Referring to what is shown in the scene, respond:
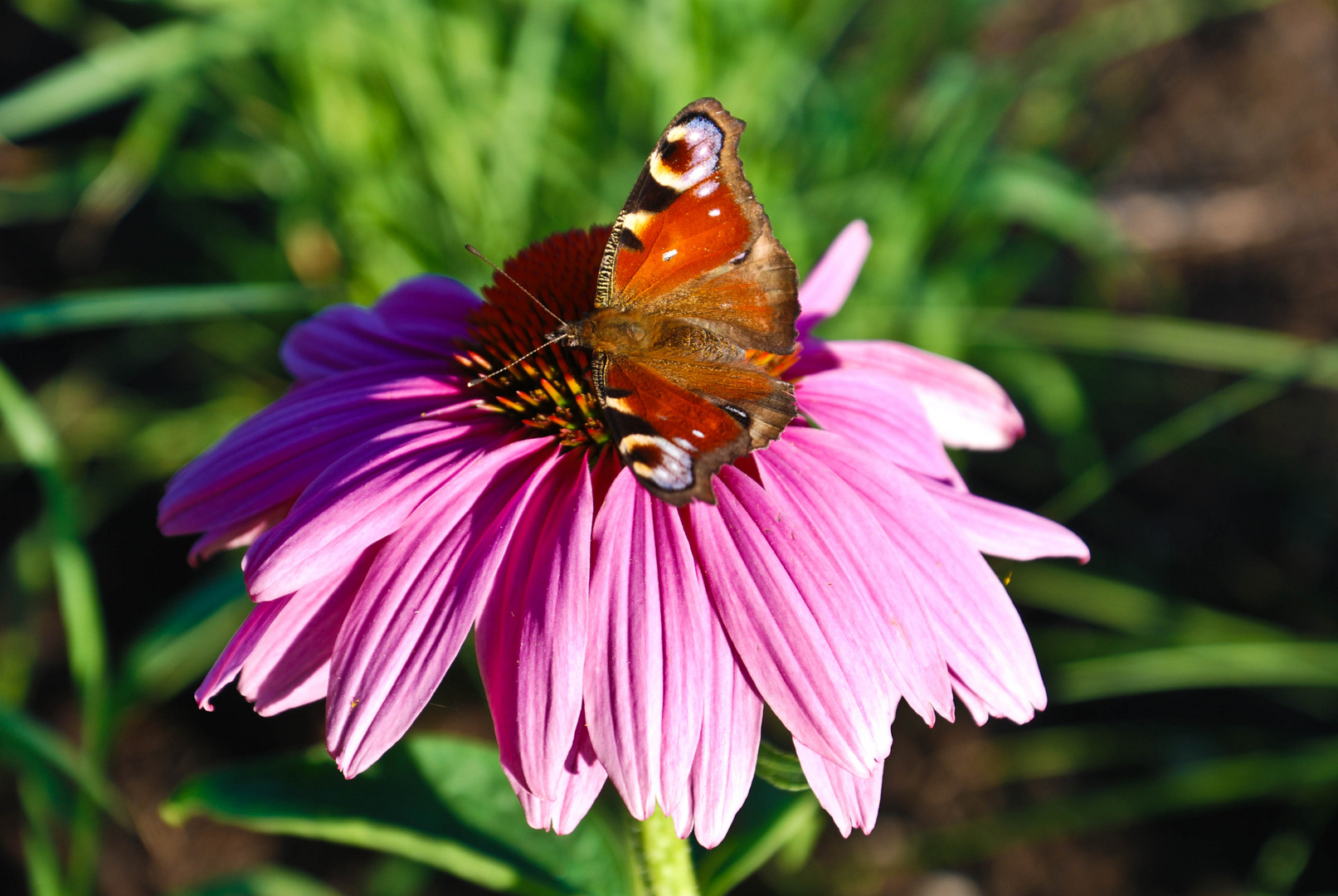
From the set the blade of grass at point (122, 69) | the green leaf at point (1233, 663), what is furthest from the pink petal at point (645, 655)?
the blade of grass at point (122, 69)

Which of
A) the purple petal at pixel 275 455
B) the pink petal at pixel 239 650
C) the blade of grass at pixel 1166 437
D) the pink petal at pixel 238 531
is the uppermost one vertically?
the purple petal at pixel 275 455

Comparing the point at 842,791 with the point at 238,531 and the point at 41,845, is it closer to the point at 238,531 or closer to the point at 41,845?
the point at 238,531

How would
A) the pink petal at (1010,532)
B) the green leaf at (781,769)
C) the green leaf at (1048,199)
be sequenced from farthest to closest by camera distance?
the green leaf at (1048,199), the pink petal at (1010,532), the green leaf at (781,769)

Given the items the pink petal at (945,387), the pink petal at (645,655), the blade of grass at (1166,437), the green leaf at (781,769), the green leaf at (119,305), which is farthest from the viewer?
the blade of grass at (1166,437)

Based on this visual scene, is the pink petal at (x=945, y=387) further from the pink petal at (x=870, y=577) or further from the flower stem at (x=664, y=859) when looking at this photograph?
the flower stem at (x=664, y=859)

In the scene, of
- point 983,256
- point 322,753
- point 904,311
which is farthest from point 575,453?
point 983,256

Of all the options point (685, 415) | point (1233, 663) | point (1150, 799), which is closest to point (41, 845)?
point (685, 415)

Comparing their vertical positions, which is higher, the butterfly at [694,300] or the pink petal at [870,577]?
the butterfly at [694,300]

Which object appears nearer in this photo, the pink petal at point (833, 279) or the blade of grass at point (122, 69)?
the pink petal at point (833, 279)
